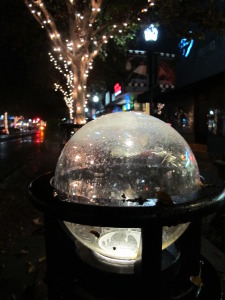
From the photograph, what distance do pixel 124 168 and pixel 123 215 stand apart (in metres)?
0.44

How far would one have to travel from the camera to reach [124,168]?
180 centimetres

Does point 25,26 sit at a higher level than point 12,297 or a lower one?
higher

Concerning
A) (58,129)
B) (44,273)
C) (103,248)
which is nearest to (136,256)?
(103,248)

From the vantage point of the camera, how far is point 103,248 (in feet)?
6.70

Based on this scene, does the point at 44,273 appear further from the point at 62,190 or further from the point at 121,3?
the point at 121,3

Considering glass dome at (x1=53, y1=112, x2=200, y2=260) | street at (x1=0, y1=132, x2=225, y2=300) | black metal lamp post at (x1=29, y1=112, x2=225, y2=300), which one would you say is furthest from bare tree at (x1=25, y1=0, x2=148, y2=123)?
black metal lamp post at (x1=29, y1=112, x2=225, y2=300)

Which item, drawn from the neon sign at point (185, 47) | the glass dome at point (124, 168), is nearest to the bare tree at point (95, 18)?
the neon sign at point (185, 47)

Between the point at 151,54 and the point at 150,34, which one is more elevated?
the point at 150,34

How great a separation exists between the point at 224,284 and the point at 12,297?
1.91 metres

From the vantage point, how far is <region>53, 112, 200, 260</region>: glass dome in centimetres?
175

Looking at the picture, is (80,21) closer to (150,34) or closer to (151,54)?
(150,34)

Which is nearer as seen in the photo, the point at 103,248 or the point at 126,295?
the point at 126,295

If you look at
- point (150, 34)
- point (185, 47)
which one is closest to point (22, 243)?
point (150, 34)

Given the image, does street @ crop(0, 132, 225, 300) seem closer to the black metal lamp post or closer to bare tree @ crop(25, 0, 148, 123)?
the black metal lamp post
